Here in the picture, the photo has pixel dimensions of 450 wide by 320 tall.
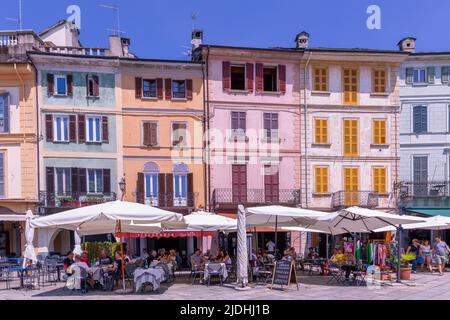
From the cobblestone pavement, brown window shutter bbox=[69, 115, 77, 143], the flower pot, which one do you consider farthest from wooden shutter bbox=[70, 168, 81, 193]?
the flower pot

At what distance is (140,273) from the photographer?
13.6 m

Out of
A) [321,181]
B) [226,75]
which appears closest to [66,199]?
[226,75]

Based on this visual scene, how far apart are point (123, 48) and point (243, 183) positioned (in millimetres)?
10571

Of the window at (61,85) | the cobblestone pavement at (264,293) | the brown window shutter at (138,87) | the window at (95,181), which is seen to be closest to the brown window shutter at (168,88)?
the brown window shutter at (138,87)

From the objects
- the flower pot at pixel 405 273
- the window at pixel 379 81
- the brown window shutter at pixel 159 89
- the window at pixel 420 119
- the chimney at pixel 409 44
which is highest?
the chimney at pixel 409 44

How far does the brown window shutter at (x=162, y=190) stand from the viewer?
87.9 feet

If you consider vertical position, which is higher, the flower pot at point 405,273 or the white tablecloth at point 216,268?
the white tablecloth at point 216,268

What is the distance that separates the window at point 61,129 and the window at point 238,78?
912 cm

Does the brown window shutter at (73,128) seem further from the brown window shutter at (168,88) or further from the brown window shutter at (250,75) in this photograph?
the brown window shutter at (250,75)

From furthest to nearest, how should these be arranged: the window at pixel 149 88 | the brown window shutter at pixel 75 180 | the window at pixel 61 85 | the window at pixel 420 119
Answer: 1. the window at pixel 420 119
2. the window at pixel 149 88
3. the window at pixel 61 85
4. the brown window shutter at pixel 75 180

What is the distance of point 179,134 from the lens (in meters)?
27.6

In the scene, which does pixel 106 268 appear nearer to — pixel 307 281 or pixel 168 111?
pixel 307 281

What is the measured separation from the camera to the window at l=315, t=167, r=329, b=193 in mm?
28953

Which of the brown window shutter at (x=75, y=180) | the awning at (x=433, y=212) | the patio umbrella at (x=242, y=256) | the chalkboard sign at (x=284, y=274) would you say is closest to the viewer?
the chalkboard sign at (x=284, y=274)
